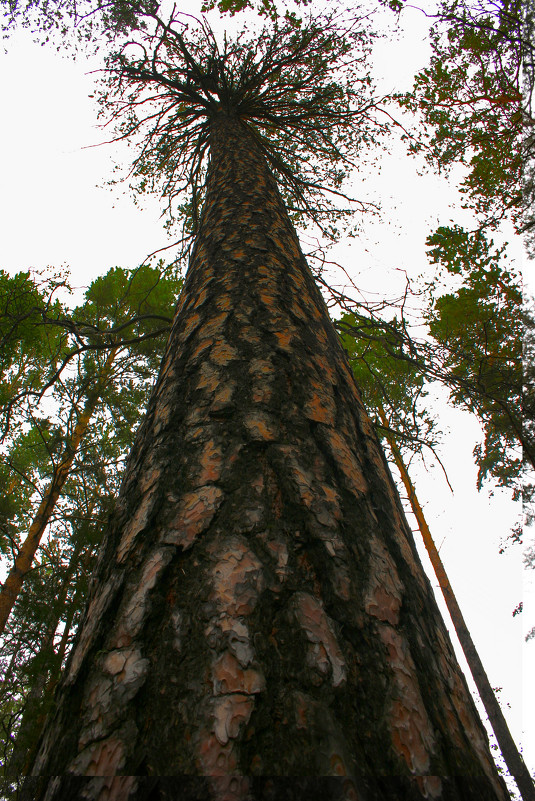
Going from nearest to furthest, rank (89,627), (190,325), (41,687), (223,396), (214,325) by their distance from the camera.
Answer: (89,627), (223,396), (214,325), (190,325), (41,687)

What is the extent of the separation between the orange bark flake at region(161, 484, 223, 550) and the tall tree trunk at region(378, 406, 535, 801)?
20.2 feet

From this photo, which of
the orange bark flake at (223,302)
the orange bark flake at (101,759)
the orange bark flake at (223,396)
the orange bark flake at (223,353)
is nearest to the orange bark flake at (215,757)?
the orange bark flake at (101,759)

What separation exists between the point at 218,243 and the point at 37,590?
4.30m

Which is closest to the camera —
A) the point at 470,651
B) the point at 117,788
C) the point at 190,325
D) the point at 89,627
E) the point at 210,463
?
the point at 117,788

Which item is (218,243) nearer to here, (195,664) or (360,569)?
(360,569)

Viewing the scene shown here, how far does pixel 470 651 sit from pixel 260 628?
372 inches

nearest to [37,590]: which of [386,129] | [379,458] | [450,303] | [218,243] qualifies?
[218,243]

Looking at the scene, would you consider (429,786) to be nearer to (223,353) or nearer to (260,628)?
(260,628)

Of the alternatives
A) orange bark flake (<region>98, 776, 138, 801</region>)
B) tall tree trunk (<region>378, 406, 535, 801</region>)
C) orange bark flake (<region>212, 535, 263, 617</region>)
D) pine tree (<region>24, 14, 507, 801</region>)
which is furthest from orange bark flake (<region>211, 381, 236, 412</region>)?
tall tree trunk (<region>378, 406, 535, 801</region>)

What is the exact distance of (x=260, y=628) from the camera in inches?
22.4

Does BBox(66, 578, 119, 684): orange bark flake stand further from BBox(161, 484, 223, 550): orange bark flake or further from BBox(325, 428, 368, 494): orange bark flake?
BBox(325, 428, 368, 494): orange bark flake

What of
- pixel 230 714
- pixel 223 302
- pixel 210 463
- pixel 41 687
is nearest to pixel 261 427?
pixel 210 463

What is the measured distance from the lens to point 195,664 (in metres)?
0.54

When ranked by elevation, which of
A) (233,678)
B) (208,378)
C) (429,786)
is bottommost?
(429,786)
